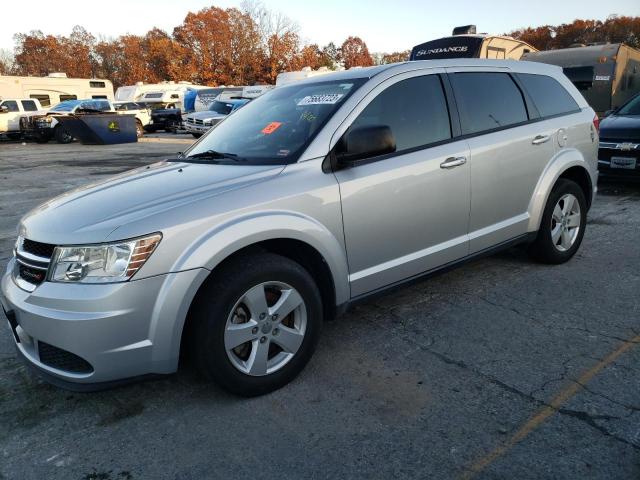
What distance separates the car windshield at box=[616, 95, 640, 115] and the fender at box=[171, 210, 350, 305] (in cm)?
743

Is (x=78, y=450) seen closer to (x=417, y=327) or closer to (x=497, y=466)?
(x=497, y=466)

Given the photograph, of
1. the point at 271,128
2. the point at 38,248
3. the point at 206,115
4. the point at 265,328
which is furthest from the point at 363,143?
the point at 206,115

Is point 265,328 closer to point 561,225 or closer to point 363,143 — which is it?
point 363,143

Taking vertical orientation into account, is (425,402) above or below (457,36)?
below

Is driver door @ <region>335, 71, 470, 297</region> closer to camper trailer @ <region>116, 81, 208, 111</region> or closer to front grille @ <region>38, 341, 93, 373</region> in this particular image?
front grille @ <region>38, 341, 93, 373</region>

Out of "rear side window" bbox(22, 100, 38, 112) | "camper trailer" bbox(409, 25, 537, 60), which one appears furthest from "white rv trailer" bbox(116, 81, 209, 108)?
"camper trailer" bbox(409, 25, 537, 60)

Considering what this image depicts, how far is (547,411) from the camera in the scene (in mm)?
2449

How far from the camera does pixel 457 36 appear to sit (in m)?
12.6

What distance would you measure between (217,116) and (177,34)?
51.8 m

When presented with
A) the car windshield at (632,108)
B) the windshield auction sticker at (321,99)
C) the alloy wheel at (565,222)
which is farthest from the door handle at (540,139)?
the car windshield at (632,108)

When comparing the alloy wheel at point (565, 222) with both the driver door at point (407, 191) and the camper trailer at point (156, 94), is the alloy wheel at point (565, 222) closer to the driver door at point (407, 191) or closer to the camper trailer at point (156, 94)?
the driver door at point (407, 191)

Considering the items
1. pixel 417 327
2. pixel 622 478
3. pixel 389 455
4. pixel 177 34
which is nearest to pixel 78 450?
pixel 389 455

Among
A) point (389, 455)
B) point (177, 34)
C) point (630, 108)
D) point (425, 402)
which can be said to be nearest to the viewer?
point (389, 455)

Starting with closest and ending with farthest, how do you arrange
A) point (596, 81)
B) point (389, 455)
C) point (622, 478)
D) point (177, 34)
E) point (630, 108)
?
point (622, 478), point (389, 455), point (630, 108), point (596, 81), point (177, 34)
